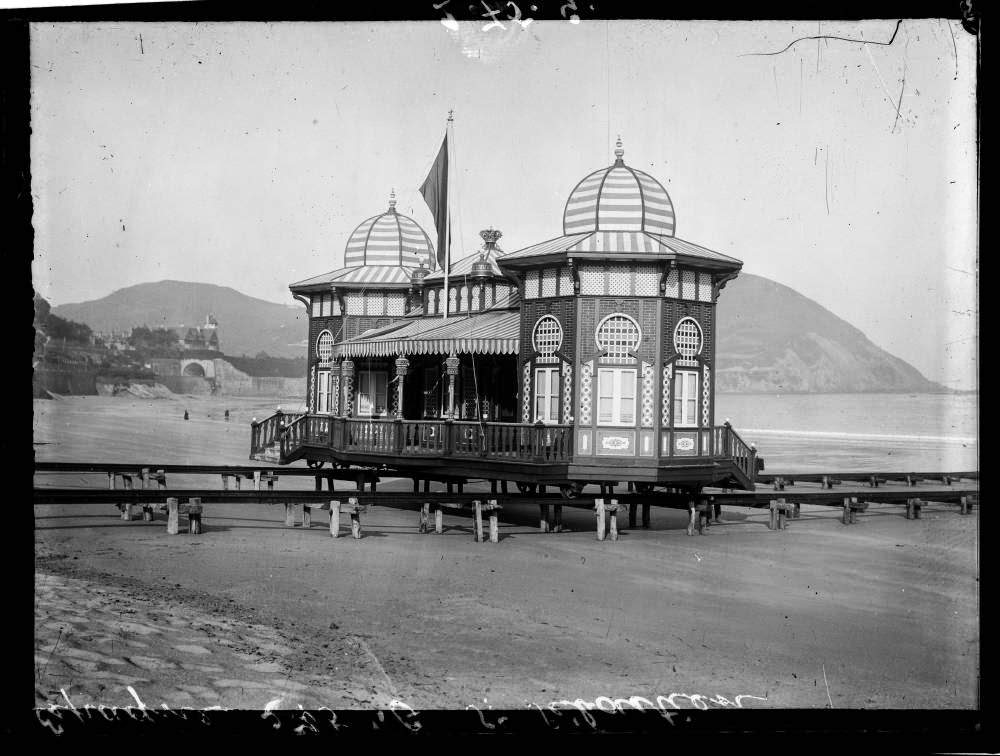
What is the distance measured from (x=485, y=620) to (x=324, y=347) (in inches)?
655

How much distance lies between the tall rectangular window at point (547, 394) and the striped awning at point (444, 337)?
39.8 inches

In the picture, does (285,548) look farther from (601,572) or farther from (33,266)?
(33,266)

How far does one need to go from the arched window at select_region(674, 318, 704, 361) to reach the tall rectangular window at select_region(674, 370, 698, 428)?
1.31ft

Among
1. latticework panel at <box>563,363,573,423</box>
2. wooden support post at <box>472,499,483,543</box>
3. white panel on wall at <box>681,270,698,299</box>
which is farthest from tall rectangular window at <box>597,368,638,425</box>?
wooden support post at <box>472,499,483,543</box>

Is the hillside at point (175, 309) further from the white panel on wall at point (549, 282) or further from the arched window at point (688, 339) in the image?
the arched window at point (688, 339)

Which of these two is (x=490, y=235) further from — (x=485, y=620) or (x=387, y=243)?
(x=485, y=620)

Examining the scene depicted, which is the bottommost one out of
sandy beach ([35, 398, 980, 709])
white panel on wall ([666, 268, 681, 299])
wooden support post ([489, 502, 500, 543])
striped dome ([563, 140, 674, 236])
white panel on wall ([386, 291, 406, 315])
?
sandy beach ([35, 398, 980, 709])

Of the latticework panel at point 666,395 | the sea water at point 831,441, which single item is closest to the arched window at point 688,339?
the latticework panel at point 666,395

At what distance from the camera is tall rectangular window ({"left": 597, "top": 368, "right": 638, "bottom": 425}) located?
20328 mm

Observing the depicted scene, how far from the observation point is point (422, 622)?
42.9 ft

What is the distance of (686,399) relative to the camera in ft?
68.0

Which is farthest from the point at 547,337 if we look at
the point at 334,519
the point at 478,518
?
the point at 334,519

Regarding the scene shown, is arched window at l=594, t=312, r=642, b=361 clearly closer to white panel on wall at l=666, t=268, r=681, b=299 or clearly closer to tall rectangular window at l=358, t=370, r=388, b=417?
white panel on wall at l=666, t=268, r=681, b=299

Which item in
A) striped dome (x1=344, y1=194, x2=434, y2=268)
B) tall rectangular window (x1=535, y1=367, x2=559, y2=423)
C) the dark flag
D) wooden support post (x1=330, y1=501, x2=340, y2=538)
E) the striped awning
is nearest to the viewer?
wooden support post (x1=330, y1=501, x2=340, y2=538)
